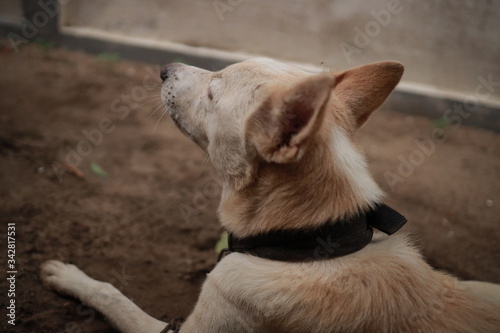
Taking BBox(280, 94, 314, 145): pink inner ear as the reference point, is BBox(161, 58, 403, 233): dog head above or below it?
below

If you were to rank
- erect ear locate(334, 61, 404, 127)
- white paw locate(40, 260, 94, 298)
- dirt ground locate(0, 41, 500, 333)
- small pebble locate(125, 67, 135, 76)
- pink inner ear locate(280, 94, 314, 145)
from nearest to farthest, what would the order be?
pink inner ear locate(280, 94, 314, 145) → erect ear locate(334, 61, 404, 127) → white paw locate(40, 260, 94, 298) → dirt ground locate(0, 41, 500, 333) → small pebble locate(125, 67, 135, 76)

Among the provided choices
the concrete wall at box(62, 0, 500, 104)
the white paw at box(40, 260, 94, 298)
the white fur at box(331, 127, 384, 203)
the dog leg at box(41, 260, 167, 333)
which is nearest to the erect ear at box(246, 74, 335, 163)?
the white fur at box(331, 127, 384, 203)

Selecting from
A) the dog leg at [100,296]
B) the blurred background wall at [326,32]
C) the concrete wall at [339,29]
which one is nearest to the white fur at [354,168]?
the dog leg at [100,296]

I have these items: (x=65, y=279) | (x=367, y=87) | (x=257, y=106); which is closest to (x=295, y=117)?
(x=257, y=106)

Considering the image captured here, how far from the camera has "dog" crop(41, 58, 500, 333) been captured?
6.08ft

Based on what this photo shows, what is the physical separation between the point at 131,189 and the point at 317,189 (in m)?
2.37

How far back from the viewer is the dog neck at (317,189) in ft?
6.40

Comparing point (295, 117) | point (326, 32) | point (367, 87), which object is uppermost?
point (295, 117)

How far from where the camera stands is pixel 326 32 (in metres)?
5.64

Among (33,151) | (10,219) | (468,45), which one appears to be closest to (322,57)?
(468,45)

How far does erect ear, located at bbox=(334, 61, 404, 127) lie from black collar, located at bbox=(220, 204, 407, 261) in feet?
1.89

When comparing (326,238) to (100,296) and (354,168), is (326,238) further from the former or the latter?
(100,296)

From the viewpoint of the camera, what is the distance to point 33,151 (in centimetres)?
404

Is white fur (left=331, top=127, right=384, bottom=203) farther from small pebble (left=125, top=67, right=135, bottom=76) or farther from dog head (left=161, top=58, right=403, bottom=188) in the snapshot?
small pebble (left=125, top=67, right=135, bottom=76)
